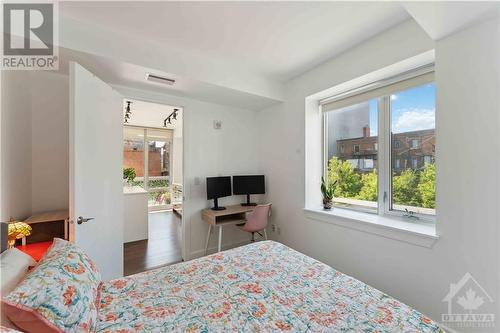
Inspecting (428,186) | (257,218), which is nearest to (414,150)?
(428,186)

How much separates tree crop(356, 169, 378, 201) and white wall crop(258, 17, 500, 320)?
0.48 meters

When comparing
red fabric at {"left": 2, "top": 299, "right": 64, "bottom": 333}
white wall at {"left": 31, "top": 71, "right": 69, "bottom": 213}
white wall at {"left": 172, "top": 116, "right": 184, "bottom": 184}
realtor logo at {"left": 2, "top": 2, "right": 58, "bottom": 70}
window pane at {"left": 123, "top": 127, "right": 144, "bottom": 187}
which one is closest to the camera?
red fabric at {"left": 2, "top": 299, "right": 64, "bottom": 333}

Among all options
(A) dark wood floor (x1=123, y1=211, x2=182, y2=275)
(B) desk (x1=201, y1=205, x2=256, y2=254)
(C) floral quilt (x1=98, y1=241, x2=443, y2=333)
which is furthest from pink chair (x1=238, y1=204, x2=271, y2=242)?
(C) floral quilt (x1=98, y1=241, x2=443, y2=333)

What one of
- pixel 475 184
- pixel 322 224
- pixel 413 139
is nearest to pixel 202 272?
pixel 322 224

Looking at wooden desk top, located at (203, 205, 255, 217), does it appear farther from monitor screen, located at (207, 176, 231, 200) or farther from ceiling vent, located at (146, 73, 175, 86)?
ceiling vent, located at (146, 73, 175, 86)

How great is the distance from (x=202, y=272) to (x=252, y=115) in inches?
109

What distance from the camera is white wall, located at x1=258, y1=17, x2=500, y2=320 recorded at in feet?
4.57

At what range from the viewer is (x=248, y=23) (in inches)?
72.8

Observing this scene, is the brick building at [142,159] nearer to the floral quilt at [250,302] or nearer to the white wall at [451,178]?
the floral quilt at [250,302]

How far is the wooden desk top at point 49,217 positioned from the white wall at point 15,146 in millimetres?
101

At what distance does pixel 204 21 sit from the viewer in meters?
1.83

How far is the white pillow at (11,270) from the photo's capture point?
34.5 inches

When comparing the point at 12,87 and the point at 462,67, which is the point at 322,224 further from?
the point at 12,87

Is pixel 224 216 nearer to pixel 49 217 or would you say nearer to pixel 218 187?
pixel 218 187
